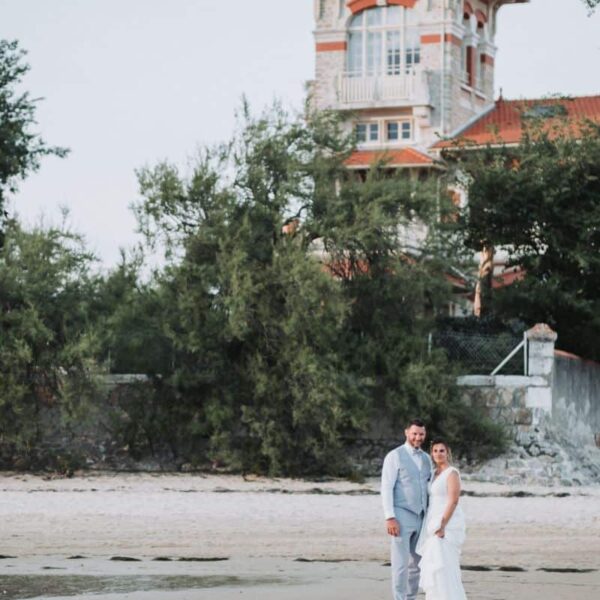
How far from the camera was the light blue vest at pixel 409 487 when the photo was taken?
15414mm

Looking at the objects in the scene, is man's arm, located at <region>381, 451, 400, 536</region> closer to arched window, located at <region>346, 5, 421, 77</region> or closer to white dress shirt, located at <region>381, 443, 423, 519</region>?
white dress shirt, located at <region>381, 443, 423, 519</region>

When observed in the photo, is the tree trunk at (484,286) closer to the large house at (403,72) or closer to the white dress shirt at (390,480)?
the large house at (403,72)

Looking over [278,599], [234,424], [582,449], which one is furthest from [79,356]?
[278,599]

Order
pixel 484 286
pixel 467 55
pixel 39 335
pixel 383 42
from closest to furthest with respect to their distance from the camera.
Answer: pixel 39 335
pixel 484 286
pixel 383 42
pixel 467 55

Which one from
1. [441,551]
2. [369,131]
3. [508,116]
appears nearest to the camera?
[441,551]

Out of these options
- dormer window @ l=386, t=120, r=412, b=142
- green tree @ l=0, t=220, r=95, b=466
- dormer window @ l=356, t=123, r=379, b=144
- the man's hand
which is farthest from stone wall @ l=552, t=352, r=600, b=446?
dormer window @ l=356, t=123, r=379, b=144

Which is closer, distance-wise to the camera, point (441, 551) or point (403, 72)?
point (441, 551)

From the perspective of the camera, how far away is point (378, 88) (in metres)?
61.4

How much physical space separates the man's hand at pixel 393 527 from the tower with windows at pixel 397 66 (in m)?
45.2

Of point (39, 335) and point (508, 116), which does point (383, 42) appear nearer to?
point (508, 116)

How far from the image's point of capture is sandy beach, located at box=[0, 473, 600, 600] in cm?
1794

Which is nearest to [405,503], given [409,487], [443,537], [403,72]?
[409,487]

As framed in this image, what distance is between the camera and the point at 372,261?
1442 inches

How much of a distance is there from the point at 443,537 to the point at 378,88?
47563 mm
